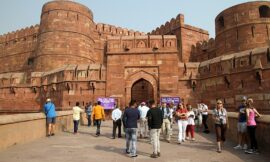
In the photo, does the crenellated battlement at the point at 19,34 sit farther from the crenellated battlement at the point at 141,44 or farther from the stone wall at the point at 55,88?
the crenellated battlement at the point at 141,44

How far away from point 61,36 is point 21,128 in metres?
16.3

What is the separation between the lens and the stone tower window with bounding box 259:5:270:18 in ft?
61.9

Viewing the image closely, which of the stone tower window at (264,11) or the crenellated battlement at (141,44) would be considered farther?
the stone tower window at (264,11)

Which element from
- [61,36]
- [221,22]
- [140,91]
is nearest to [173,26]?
[221,22]

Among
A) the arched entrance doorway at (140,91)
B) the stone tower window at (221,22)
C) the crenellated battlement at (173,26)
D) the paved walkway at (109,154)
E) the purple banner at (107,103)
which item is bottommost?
the paved walkway at (109,154)

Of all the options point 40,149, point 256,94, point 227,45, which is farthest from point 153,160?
point 227,45

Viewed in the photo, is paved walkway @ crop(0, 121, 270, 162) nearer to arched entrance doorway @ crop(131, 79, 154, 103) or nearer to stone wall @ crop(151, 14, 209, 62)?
arched entrance doorway @ crop(131, 79, 154, 103)

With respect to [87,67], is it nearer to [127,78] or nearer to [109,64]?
[109,64]

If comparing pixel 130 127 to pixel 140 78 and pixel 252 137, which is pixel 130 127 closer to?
pixel 252 137

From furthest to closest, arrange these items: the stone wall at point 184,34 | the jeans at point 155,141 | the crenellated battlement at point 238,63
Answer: the stone wall at point 184,34
the crenellated battlement at point 238,63
the jeans at point 155,141

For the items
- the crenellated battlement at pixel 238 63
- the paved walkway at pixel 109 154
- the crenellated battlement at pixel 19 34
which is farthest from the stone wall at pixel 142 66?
the crenellated battlement at pixel 19 34

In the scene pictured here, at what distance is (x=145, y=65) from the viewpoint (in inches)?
601

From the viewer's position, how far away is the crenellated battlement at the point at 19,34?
28.8 meters

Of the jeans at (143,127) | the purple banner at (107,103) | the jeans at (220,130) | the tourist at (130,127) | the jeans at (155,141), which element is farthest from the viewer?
the purple banner at (107,103)
